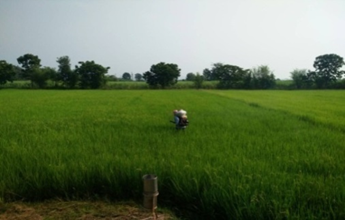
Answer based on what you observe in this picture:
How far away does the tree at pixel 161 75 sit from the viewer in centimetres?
5222

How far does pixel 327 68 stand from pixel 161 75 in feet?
110

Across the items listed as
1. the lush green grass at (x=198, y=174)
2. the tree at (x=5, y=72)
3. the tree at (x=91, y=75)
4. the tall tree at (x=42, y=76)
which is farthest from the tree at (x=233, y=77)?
the lush green grass at (x=198, y=174)

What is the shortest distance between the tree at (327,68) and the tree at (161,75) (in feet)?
89.9

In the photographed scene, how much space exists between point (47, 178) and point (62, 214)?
66 cm

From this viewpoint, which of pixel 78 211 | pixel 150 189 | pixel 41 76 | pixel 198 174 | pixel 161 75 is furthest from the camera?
pixel 161 75

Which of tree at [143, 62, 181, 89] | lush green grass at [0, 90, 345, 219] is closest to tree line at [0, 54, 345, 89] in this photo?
tree at [143, 62, 181, 89]

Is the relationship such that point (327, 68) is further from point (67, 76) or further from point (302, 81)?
point (67, 76)

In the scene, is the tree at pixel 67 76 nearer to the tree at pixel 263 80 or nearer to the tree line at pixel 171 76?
the tree line at pixel 171 76

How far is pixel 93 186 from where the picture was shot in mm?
2859

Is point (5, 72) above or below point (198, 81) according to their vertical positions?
above

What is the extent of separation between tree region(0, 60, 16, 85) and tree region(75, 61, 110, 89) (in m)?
10.9

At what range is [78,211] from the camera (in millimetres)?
2432

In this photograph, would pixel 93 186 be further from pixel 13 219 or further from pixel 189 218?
pixel 189 218

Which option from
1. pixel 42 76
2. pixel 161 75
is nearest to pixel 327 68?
pixel 161 75
